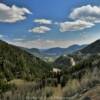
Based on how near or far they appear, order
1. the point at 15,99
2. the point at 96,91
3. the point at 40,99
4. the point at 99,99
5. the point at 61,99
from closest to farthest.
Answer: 1. the point at 99,99
2. the point at 96,91
3. the point at 61,99
4. the point at 40,99
5. the point at 15,99

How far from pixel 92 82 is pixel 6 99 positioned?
43532 mm

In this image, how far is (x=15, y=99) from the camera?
294ft

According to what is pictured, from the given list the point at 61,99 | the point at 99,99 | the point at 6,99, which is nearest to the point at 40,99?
the point at 61,99

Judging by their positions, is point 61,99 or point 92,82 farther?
point 92,82

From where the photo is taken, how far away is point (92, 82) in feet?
203

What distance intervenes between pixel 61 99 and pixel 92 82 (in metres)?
7.86

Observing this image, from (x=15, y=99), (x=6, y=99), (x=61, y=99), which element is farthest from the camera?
(x=6, y=99)

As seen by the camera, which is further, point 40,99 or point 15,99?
Result: point 15,99

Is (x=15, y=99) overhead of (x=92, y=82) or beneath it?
beneath

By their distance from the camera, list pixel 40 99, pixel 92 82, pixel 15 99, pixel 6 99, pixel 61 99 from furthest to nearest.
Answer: pixel 6 99 < pixel 15 99 < pixel 40 99 < pixel 92 82 < pixel 61 99

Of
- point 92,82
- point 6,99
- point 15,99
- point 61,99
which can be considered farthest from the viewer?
point 6,99

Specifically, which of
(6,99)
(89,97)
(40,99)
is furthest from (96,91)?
(6,99)

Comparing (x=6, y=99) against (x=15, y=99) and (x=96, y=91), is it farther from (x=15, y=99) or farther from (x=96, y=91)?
(x=96, y=91)

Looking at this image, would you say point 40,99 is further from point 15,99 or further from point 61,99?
point 15,99
